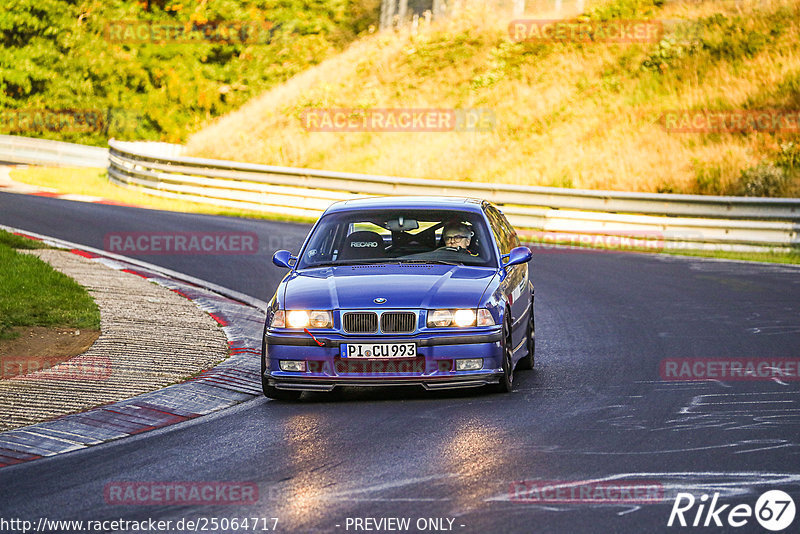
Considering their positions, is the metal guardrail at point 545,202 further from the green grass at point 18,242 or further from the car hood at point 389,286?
the car hood at point 389,286

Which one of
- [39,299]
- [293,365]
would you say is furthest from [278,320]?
[39,299]

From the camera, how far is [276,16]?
2074 inches

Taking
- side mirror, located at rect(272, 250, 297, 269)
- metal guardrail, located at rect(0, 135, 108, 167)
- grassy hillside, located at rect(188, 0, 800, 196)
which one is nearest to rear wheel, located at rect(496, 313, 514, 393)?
side mirror, located at rect(272, 250, 297, 269)

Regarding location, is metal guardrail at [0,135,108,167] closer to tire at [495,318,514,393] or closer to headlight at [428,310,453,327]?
tire at [495,318,514,393]

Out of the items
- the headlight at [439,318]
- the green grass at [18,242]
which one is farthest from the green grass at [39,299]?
the headlight at [439,318]

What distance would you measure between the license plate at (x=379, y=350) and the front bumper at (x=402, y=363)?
3 centimetres

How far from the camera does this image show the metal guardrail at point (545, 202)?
21750 mm

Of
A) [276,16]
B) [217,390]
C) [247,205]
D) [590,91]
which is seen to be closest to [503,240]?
[217,390]

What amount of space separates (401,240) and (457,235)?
1.62ft

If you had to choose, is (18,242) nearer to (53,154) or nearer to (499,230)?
(499,230)

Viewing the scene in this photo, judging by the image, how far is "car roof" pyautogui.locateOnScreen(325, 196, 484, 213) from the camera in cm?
1081

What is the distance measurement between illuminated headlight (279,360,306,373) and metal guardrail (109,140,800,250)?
46.5 feet

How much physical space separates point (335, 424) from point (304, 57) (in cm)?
4449

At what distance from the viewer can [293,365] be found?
9.27 m
